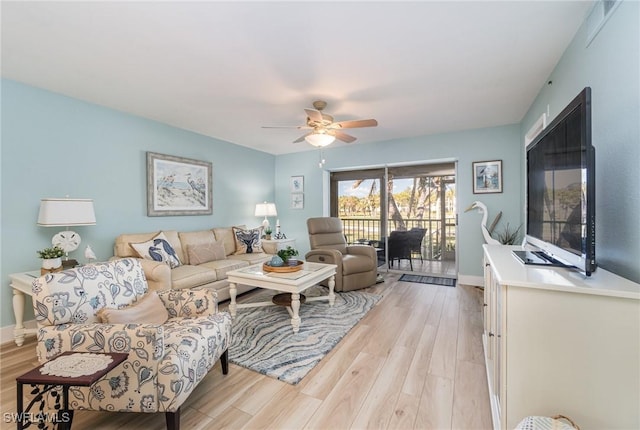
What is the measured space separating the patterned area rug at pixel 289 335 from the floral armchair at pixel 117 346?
0.60 m

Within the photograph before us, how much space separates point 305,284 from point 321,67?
1967mm

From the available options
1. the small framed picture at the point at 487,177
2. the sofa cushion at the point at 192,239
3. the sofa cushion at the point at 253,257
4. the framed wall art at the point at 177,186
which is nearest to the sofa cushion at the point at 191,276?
the sofa cushion at the point at 192,239

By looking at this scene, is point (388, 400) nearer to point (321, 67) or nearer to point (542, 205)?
point (542, 205)

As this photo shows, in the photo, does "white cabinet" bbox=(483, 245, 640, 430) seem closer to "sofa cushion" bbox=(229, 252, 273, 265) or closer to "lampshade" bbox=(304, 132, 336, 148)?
"lampshade" bbox=(304, 132, 336, 148)

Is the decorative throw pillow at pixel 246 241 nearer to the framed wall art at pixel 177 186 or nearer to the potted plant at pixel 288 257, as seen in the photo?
the framed wall art at pixel 177 186

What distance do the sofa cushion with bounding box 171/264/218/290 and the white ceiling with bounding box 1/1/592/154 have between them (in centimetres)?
191

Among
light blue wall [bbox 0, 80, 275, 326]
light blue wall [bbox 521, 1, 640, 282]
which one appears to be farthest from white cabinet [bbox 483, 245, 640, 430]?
light blue wall [bbox 0, 80, 275, 326]

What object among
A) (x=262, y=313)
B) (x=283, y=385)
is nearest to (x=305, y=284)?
(x=262, y=313)

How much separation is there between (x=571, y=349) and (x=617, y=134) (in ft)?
3.69

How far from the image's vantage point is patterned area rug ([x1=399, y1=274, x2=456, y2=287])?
420 cm

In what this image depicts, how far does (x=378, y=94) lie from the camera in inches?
112

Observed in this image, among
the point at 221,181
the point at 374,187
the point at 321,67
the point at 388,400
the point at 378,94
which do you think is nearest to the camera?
the point at 388,400

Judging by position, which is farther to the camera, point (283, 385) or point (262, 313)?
point (262, 313)

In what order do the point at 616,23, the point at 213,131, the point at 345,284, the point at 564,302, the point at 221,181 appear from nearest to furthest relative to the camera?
the point at 564,302 → the point at 616,23 → the point at 345,284 → the point at 213,131 → the point at 221,181
